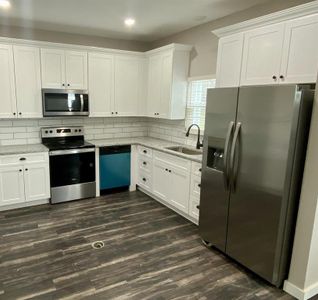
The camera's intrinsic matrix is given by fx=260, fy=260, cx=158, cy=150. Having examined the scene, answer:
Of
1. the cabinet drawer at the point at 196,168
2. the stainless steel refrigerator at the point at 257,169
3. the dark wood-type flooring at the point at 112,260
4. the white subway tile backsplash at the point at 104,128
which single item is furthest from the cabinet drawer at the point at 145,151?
the stainless steel refrigerator at the point at 257,169

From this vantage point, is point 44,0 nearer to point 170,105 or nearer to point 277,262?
point 170,105

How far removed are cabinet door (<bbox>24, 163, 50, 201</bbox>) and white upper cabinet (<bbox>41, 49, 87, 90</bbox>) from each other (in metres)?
1.26

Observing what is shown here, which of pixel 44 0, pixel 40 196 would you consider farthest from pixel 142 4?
pixel 40 196

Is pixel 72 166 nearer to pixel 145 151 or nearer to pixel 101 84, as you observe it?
pixel 145 151

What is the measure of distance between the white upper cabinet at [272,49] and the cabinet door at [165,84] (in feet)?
3.94

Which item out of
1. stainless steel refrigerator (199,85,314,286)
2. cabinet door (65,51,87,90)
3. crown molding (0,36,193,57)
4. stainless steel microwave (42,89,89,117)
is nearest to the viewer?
stainless steel refrigerator (199,85,314,286)

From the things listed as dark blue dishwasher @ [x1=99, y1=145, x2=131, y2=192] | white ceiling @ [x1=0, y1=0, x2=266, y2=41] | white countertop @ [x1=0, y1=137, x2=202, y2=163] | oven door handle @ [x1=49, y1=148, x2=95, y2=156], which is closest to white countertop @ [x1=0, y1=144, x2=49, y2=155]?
white countertop @ [x1=0, y1=137, x2=202, y2=163]

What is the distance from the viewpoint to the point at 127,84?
15.5 feet

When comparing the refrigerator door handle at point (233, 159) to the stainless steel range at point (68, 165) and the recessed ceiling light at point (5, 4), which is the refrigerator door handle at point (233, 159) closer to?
the stainless steel range at point (68, 165)

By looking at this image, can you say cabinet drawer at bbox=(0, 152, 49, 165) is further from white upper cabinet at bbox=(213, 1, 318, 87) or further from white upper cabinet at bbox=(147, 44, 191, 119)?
white upper cabinet at bbox=(213, 1, 318, 87)

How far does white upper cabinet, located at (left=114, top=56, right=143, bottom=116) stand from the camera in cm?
461

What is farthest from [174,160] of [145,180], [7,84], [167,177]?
[7,84]

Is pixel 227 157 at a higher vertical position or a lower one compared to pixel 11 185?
higher

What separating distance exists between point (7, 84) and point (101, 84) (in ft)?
4.62
